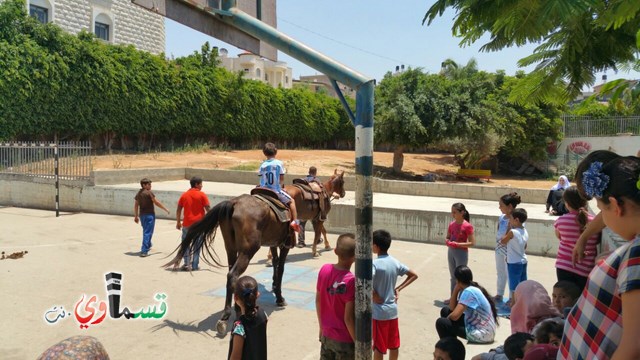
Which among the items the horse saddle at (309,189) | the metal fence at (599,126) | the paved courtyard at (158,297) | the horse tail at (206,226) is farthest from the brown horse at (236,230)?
the metal fence at (599,126)

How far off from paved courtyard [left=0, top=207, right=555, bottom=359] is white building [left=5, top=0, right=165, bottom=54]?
2342 cm

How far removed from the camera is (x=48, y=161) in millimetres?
17000

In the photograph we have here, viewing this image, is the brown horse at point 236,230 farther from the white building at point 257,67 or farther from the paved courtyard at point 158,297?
the white building at point 257,67

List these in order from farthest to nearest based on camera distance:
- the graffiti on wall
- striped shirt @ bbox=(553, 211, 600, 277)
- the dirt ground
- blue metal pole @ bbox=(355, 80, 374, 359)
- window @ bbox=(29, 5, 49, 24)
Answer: the graffiti on wall
window @ bbox=(29, 5, 49, 24)
the dirt ground
striped shirt @ bbox=(553, 211, 600, 277)
blue metal pole @ bbox=(355, 80, 374, 359)

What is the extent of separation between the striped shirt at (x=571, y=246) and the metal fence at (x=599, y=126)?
2733 centimetres

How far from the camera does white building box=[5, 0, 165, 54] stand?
31203mm

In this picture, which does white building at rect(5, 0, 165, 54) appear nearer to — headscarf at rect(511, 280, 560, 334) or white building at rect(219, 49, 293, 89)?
white building at rect(219, 49, 293, 89)

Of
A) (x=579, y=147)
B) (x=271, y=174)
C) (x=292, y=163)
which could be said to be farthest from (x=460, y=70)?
(x=271, y=174)

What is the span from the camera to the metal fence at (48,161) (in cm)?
1685

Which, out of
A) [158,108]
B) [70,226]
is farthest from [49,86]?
[70,226]

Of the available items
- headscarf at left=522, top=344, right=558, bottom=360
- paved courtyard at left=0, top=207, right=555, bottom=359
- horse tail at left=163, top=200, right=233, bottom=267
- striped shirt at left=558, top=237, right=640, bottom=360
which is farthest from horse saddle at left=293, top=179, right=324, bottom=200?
striped shirt at left=558, top=237, right=640, bottom=360

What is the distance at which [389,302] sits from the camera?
4371 mm

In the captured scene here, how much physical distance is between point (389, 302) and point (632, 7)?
3.01 metres

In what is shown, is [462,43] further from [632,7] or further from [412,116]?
[412,116]
